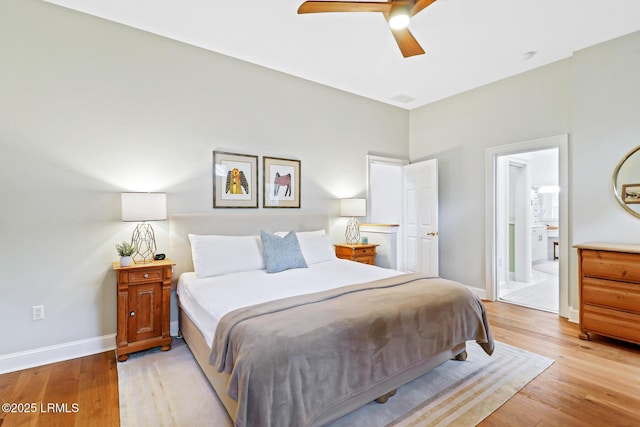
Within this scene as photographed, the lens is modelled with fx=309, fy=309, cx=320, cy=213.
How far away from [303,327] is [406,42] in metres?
2.28

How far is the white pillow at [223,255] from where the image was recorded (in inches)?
115

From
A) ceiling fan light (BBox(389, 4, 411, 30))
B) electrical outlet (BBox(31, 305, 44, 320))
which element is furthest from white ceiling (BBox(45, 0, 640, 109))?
electrical outlet (BBox(31, 305, 44, 320))

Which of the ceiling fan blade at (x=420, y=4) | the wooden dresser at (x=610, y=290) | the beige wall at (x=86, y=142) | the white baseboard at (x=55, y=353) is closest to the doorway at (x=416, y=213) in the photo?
the wooden dresser at (x=610, y=290)

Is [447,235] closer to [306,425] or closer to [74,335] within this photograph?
[306,425]

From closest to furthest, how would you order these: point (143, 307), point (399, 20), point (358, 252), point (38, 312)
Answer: point (399, 20)
point (38, 312)
point (143, 307)
point (358, 252)

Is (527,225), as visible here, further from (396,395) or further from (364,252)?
(396,395)

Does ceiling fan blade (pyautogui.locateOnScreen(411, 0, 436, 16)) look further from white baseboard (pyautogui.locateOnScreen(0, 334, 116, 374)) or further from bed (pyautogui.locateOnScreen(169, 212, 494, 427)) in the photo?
white baseboard (pyautogui.locateOnScreen(0, 334, 116, 374))

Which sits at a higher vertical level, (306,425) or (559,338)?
(306,425)

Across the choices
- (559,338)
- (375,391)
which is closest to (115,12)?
(375,391)

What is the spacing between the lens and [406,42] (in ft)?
8.11

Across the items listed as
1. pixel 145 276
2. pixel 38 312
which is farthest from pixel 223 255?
pixel 38 312

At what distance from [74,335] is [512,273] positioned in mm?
6377

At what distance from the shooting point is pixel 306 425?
1.53 m

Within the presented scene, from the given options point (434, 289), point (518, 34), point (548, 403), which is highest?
point (518, 34)
